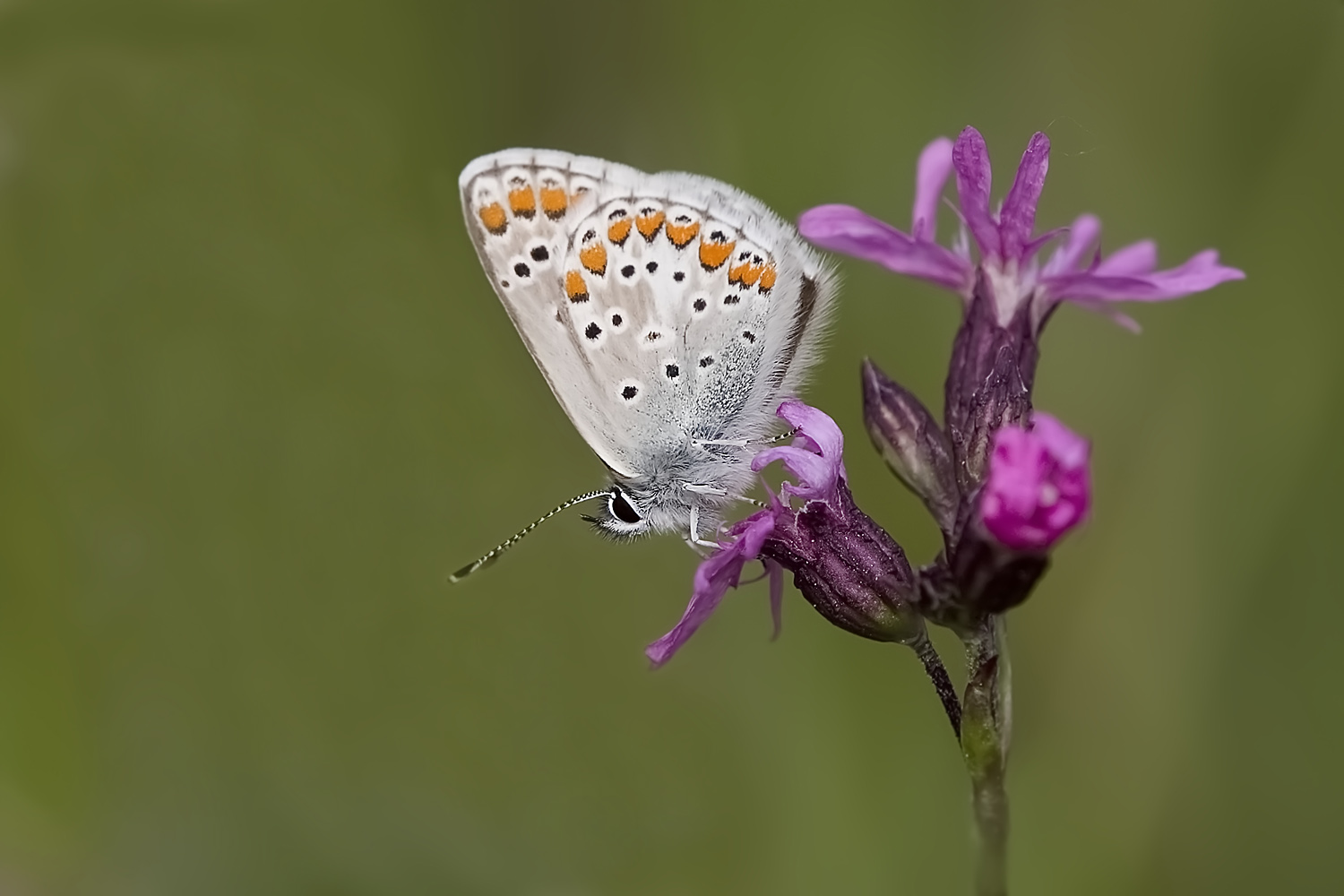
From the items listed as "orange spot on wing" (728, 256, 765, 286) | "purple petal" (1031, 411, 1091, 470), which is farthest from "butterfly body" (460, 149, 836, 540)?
"purple petal" (1031, 411, 1091, 470)

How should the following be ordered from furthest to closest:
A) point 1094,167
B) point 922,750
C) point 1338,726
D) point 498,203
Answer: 1. point 1094,167
2. point 922,750
3. point 1338,726
4. point 498,203

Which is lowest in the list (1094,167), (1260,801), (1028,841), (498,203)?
(1028,841)

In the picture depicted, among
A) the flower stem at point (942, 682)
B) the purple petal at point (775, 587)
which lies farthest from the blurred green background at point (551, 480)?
the flower stem at point (942, 682)

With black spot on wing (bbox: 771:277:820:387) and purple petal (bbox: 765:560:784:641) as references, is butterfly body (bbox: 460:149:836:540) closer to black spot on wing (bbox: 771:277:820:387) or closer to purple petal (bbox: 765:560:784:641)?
black spot on wing (bbox: 771:277:820:387)

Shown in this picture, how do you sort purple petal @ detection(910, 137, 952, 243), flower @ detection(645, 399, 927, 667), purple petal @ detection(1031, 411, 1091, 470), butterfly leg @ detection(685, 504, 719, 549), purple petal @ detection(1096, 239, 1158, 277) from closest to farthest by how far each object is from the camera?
purple petal @ detection(1031, 411, 1091, 470), flower @ detection(645, 399, 927, 667), purple petal @ detection(1096, 239, 1158, 277), purple petal @ detection(910, 137, 952, 243), butterfly leg @ detection(685, 504, 719, 549)

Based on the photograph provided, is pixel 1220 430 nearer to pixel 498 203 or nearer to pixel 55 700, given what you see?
pixel 498 203

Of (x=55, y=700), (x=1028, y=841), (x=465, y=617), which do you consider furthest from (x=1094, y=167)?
(x=55, y=700)

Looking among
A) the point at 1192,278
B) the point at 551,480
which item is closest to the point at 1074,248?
the point at 1192,278
